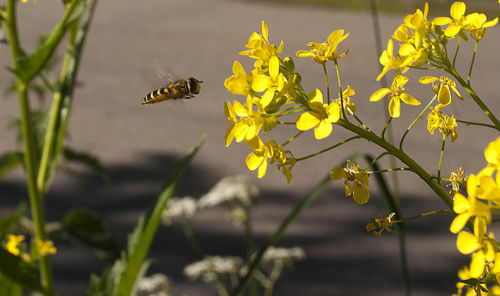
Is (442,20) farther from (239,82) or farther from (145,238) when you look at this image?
(145,238)

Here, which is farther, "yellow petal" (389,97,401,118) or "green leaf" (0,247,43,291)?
"green leaf" (0,247,43,291)

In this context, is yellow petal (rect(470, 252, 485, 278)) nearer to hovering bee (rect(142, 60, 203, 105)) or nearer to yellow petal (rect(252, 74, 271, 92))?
yellow petal (rect(252, 74, 271, 92))

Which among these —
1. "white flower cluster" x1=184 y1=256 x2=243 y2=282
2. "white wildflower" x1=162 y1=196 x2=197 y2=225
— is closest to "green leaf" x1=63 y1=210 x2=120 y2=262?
"white flower cluster" x1=184 y1=256 x2=243 y2=282

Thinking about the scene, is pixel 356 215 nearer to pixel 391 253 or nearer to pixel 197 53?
pixel 391 253

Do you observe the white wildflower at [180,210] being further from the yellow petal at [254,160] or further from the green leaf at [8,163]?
the yellow petal at [254,160]

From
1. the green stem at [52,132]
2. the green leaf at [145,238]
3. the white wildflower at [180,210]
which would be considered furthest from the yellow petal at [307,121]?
the white wildflower at [180,210]

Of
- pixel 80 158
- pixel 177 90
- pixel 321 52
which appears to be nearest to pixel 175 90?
pixel 177 90

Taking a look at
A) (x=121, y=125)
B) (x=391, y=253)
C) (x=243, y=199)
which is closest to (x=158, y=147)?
(x=121, y=125)
